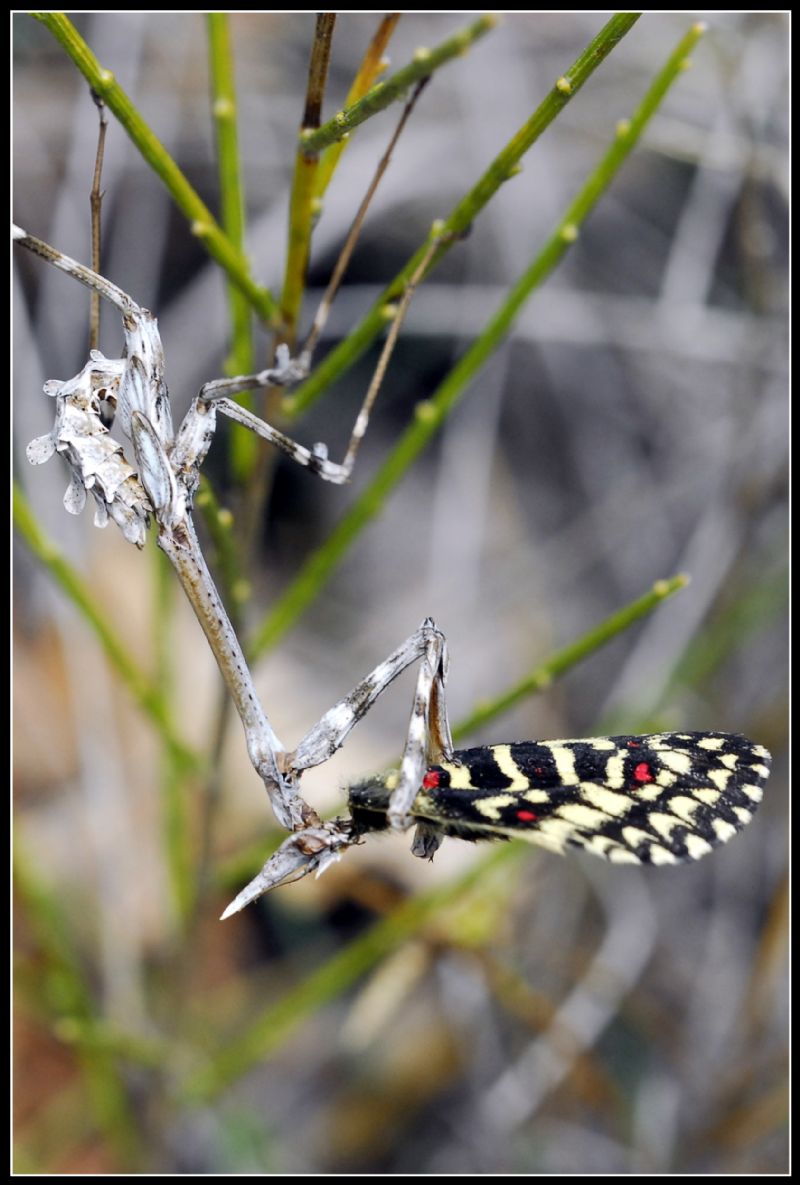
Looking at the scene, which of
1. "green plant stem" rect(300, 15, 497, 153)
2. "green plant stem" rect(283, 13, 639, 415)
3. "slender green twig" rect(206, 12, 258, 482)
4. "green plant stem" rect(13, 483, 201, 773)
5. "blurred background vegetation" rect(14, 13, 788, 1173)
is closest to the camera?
"green plant stem" rect(300, 15, 497, 153)

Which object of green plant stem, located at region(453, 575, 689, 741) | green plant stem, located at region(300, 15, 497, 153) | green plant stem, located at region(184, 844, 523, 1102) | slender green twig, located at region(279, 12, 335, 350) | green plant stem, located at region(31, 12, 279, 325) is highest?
green plant stem, located at region(31, 12, 279, 325)

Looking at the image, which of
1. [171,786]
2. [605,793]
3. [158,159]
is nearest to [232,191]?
[158,159]

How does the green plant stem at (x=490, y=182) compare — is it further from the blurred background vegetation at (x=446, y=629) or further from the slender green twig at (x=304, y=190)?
the blurred background vegetation at (x=446, y=629)

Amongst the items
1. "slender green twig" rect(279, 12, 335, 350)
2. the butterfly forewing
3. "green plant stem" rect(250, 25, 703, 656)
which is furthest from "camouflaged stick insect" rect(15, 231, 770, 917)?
"green plant stem" rect(250, 25, 703, 656)

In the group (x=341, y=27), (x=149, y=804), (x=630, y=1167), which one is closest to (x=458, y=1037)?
(x=630, y=1167)

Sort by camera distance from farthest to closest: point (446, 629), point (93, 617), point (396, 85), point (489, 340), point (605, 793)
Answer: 1. point (446, 629)
2. point (93, 617)
3. point (489, 340)
4. point (605, 793)
5. point (396, 85)

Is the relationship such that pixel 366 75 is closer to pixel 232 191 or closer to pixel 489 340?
pixel 232 191

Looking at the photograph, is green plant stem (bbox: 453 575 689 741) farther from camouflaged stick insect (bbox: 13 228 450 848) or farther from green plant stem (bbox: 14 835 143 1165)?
green plant stem (bbox: 14 835 143 1165)
